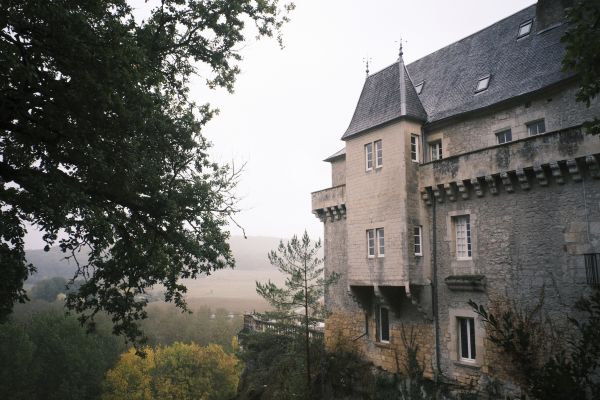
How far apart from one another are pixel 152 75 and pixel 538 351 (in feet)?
43.4

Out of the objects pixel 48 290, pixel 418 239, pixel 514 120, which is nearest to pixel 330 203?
pixel 418 239

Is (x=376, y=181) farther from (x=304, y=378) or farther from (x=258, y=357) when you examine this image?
(x=258, y=357)

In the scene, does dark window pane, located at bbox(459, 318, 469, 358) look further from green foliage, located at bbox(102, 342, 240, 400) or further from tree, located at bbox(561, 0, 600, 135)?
green foliage, located at bbox(102, 342, 240, 400)

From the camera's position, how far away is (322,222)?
2164 cm

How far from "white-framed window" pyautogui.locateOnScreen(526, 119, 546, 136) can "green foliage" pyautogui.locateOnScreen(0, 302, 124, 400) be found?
1386 inches

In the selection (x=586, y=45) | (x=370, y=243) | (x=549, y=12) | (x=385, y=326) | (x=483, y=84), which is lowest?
(x=385, y=326)

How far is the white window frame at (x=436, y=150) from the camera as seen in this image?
17375 mm

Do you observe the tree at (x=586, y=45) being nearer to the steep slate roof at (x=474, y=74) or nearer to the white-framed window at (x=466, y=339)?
the steep slate roof at (x=474, y=74)

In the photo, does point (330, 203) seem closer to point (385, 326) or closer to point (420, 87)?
point (385, 326)

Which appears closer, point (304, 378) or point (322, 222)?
point (304, 378)

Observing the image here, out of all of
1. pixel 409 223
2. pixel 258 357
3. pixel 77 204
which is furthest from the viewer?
pixel 258 357

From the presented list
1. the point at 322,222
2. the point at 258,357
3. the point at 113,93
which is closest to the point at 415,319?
the point at 322,222

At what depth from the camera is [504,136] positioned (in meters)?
15.5

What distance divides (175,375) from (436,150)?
1361 inches
